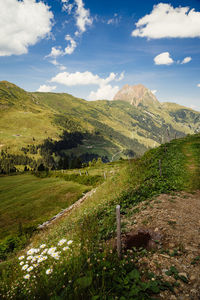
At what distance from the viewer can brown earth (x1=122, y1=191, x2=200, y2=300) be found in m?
4.61

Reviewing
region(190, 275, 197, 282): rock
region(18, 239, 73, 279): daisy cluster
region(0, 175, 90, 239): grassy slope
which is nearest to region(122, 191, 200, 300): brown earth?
region(190, 275, 197, 282): rock

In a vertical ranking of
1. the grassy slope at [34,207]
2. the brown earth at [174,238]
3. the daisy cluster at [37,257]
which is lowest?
the grassy slope at [34,207]

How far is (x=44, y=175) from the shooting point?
82.1 m

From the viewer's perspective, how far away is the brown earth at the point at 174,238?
182 inches

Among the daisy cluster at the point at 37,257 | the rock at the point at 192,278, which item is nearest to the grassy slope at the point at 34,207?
the daisy cluster at the point at 37,257

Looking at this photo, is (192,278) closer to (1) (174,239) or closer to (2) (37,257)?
(1) (174,239)

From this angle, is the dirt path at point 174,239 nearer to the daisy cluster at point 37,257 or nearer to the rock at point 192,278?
the rock at point 192,278

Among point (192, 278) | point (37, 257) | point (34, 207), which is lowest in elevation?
point (34, 207)

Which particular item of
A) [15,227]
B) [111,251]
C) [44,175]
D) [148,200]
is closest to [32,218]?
[15,227]

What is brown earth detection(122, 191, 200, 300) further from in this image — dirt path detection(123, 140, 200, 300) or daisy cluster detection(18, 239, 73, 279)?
daisy cluster detection(18, 239, 73, 279)

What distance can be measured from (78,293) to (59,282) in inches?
37.1

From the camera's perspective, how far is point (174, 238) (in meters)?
6.79

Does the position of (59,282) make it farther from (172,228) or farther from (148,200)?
(148,200)

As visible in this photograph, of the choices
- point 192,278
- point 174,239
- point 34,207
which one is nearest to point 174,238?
point 174,239
